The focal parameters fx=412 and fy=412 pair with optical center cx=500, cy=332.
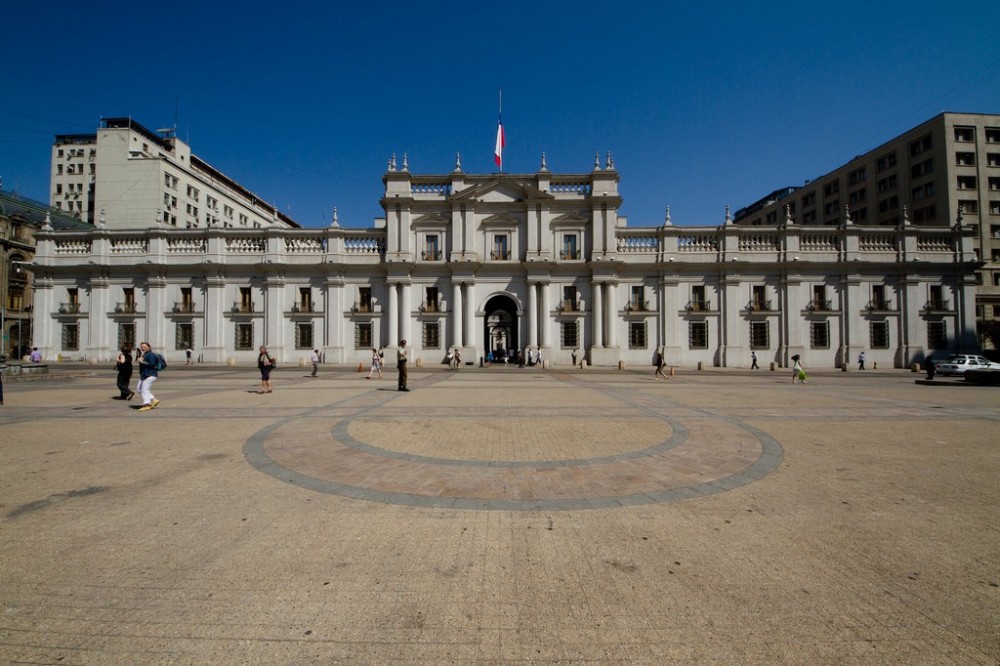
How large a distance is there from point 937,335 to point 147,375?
51935 mm

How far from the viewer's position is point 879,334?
34.9 metres

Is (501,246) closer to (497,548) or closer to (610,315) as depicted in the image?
(610,315)

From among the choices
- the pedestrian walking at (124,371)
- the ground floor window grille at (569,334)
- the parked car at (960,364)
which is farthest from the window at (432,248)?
the parked car at (960,364)

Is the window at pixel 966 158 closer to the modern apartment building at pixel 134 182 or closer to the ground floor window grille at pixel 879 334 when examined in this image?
the ground floor window grille at pixel 879 334

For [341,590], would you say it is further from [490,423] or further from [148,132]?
[148,132]

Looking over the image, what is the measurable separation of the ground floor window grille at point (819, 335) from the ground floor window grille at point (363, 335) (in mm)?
37290

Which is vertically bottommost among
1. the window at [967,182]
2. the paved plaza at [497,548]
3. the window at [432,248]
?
the paved plaza at [497,548]

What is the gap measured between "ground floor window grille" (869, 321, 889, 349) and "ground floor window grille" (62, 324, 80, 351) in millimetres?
67881

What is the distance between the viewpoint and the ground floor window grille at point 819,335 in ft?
114

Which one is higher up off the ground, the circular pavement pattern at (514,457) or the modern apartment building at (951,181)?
the modern apartment building at (951,181)

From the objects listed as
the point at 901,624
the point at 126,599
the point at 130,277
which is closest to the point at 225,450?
the point at 126,599

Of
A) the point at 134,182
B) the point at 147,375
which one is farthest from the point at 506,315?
the point at 134,182

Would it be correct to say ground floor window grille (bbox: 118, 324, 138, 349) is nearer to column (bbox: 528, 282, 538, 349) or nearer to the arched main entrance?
the arched main entrance

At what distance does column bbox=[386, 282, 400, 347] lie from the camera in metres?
34.7
